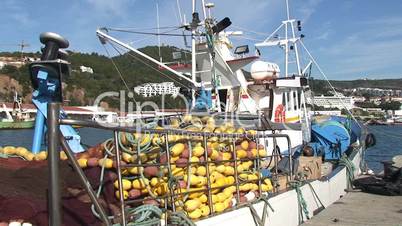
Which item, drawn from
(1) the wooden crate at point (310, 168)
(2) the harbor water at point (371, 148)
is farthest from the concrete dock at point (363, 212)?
(2) the harbor water at point (371, 148)

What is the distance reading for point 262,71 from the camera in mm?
14578

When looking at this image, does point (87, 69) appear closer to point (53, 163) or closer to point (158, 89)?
point (158, 89)

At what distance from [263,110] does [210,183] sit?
30.5 feet

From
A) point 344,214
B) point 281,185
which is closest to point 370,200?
point 344,214

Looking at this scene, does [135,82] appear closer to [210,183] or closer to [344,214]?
[344,214]

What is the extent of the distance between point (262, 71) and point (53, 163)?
1167 centimetres

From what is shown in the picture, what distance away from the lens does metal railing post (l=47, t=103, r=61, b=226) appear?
3375mm

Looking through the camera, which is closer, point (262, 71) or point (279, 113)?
point (279, 113)

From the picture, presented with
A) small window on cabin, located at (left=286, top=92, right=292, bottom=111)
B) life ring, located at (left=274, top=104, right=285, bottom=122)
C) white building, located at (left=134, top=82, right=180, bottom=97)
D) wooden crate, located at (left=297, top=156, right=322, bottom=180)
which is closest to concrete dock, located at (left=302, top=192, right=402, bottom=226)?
wooden crate, located at (left=297, top=156, right=322, bottom=180)

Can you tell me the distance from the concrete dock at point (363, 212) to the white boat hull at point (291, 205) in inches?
11.4

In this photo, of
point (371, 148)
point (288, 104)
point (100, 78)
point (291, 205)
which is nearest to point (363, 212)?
point (291, 205)

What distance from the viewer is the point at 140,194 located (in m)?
4.74

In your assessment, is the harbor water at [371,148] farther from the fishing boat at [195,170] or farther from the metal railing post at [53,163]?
the metal railing post at [53,163]

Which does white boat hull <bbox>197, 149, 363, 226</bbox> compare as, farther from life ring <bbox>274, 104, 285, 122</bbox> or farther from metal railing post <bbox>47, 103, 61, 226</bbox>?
life ring <bbox>274, 104, 285, 122</bbox>
